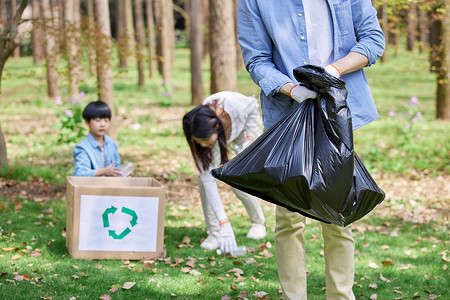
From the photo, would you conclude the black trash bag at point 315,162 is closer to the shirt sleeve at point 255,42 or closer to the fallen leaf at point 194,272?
the shirt sleeve at point 255,42

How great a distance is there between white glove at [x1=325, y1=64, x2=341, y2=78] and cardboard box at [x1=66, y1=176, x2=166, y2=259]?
5.50 feet

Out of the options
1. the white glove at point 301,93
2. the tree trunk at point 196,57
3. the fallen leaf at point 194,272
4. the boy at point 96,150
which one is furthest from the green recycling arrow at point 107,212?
the tree trunk at point 196,57

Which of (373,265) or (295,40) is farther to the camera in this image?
(373,265)

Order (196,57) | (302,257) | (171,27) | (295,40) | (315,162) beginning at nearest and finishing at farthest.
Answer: (315,162)
(295,40)
(302,257)
(196,57)
(171,27)

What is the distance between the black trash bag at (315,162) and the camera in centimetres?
219

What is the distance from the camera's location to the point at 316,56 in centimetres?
252

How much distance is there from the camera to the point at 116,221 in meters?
3.64

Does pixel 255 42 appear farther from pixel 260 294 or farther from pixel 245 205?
pixel 245 205

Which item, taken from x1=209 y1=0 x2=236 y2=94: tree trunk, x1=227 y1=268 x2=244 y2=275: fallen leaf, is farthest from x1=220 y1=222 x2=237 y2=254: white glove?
x1=209 y1=0 x2=236 y2=94: tree trunk

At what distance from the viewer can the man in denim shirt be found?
249 centimetres

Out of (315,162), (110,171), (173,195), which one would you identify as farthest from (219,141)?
(173,195)

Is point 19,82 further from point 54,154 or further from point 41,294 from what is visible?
point 41,294

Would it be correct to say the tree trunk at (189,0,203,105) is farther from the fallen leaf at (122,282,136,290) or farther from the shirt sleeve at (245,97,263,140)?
the fallen leaf at (122,282,136,290)

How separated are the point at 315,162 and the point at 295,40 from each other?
642mm
